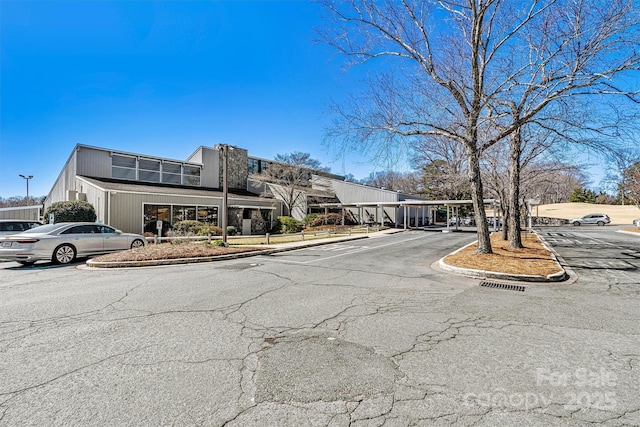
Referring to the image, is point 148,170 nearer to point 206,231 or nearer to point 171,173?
point 171,173

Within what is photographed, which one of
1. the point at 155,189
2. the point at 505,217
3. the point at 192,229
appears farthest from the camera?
the point at 155,189

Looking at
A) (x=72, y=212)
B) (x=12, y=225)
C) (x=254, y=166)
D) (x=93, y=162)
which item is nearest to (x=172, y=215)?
(x=72, y=212)

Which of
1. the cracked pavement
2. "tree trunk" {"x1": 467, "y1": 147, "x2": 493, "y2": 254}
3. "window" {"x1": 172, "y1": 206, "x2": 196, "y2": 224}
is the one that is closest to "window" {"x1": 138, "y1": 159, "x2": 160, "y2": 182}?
"window" {"x1": 172, "y1": 206, "x2": 196, "y2": 224}

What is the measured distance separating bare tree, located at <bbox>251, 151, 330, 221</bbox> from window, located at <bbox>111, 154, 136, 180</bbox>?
34.6ft

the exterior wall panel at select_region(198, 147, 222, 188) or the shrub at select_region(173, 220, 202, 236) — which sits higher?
the exterior wall panel at select_region(198, 147, 222, 188)

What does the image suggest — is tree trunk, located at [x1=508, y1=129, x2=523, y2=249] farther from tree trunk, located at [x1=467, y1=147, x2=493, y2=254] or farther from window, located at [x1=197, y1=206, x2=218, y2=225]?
window, located at [x1=197, y1=206, x2=218, y2=225]

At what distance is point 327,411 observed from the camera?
8.35 feet

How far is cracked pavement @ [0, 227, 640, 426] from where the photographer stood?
2.56m

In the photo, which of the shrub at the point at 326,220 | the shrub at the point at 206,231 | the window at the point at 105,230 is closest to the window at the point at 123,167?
the shrub at the point at 206,231

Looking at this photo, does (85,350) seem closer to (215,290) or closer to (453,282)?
(215,290)

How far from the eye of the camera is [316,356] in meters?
3.54

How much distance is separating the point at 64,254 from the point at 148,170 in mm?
15820

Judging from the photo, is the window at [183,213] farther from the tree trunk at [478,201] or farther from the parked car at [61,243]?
the tree trunk at [478,201]

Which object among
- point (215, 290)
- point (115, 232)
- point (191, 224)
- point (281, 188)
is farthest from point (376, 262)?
point (281, 188)
